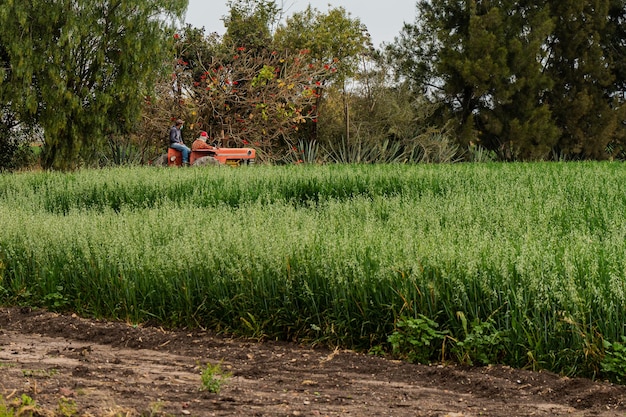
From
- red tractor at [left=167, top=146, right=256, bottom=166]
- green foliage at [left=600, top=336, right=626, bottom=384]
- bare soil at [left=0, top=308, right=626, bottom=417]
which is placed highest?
red tractor at [left=167, top=146, right=256, bottom=166]

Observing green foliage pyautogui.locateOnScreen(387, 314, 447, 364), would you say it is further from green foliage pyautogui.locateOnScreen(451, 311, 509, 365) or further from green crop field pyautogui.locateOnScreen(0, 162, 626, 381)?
green foliage pyautogui.locateOnScreen(451, 311, 509, 365)

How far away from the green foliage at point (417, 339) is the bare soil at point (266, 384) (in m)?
0.16

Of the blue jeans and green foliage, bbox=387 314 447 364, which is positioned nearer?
green foliage, bbox=387 314 447 364

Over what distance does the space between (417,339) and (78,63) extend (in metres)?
15.4

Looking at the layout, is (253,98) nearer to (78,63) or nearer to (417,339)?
(78,63)

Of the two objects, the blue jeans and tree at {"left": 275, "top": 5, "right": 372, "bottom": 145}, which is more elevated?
tree at {"left": 275, "top": 5, "right": 372, "bottom": 145}

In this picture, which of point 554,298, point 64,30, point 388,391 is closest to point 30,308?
point 388,391

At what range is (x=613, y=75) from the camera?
27328mm

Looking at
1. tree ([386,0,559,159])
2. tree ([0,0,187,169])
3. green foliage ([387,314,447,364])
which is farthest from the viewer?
tree ([386,0,559,159])

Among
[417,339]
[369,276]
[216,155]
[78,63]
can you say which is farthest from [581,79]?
[417,339]

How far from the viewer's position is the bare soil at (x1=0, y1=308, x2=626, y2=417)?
398cm

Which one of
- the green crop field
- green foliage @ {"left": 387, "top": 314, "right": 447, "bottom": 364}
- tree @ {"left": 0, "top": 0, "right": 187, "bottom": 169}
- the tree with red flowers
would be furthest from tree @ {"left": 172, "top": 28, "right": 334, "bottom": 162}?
green foliage @ {"left": 387, "top": 314, "right": 447, "bottom": 364}

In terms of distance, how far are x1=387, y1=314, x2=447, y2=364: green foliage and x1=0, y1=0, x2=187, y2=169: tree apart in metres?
14.3

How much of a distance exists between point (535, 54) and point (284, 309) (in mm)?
21485
